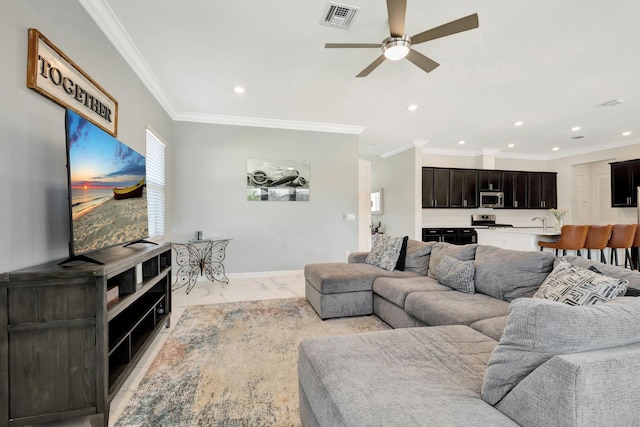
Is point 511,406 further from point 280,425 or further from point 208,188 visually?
point 208,188

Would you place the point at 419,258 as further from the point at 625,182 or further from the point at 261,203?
the point at 625,182

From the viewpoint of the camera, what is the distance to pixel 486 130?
5.68 metres

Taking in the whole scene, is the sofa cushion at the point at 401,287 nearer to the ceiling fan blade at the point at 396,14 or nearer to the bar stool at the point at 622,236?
the ceiling fan blade at the point at 396,14

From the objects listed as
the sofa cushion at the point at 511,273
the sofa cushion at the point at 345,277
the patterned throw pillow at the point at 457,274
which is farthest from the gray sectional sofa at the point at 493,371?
the sofa cushion at the point at 345,277

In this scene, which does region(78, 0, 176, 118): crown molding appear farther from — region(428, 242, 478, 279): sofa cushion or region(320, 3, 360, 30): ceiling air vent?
region(428, 242, 478, 279): sofa cushion

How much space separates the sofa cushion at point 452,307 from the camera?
2055mm

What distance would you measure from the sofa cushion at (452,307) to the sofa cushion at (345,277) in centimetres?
69

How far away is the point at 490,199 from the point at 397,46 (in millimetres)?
6134

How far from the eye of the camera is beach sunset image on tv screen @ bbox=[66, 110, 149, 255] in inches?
64.1

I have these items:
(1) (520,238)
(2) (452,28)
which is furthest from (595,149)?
(2) (452,28)

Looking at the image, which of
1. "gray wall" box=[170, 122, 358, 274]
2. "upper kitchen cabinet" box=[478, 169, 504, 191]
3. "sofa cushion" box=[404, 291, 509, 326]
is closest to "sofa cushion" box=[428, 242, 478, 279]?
"sofa cushion" box=[404, 291, 509, 326]

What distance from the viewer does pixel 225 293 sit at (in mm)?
4109

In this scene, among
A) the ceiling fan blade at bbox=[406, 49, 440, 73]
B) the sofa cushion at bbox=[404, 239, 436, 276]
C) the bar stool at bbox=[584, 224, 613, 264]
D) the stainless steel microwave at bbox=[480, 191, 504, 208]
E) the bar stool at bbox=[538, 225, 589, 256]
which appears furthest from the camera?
the stainless steel microwave at bbox=[480, 191, 504, 208]

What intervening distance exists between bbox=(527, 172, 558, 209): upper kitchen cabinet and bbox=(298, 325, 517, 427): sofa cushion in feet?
24.9
